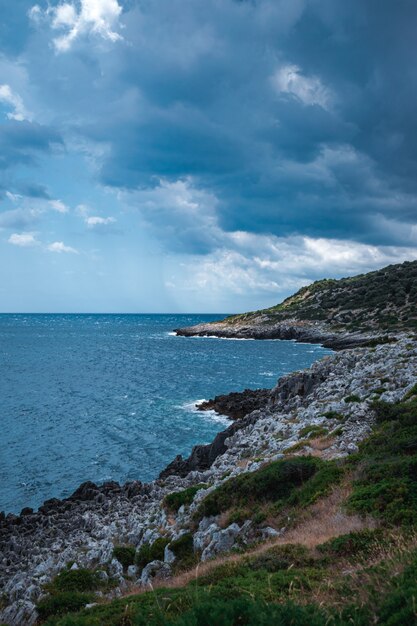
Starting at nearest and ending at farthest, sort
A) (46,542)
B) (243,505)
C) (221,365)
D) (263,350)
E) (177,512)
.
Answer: (243,505) < (177,512) < (46,542) < (221,365) < (263,350)

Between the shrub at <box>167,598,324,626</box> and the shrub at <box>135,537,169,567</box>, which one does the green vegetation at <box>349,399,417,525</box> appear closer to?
the shrub at <box>167,598,324,626</box>

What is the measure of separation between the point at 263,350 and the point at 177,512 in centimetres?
9889

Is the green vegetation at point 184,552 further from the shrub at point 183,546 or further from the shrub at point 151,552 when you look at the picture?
the shrub at point 151,552

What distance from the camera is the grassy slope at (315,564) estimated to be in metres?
7.23

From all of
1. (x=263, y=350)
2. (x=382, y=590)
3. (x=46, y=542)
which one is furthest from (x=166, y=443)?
(x=263, y=350)

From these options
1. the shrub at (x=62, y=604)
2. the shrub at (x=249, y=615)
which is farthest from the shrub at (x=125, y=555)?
the shrub at (x=249, y=615)

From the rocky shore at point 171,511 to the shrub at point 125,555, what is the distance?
232 mm

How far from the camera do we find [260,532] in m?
15.2

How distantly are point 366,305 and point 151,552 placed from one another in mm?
143530

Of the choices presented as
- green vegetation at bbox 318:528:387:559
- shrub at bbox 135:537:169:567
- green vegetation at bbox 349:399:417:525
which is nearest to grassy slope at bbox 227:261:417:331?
green vegetation at bbox 349:399:417:525

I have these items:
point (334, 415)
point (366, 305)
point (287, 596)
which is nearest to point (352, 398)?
point (334, 415)

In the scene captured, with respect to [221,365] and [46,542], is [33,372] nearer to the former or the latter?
[221,365]

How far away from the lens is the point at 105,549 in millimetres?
18828

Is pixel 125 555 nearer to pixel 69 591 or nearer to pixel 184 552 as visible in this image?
pixel 69 591
